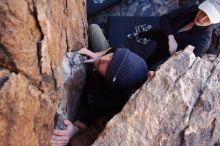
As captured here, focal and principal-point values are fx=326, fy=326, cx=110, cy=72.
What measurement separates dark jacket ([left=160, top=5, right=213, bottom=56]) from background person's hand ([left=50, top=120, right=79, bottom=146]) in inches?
36.5

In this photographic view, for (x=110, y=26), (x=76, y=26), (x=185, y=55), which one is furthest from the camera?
(x=110, y=26)

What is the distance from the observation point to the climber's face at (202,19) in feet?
6.15

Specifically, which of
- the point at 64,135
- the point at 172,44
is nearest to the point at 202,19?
the point at 172,44

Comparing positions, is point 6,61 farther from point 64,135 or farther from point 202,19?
point 202,19

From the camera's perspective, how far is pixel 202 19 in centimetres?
190

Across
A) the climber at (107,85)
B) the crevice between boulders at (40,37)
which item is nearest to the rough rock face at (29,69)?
the crevice between boulders at (40,37)

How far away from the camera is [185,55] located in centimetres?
146

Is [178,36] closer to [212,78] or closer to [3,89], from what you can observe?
[212,78]

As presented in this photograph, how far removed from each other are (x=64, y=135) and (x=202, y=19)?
1.07 m

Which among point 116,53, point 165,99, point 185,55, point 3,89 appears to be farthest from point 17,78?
point 185,55

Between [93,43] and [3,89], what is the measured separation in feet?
3.37

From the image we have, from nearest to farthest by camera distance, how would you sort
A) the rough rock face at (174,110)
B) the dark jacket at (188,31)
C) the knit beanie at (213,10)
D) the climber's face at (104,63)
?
the rough rock face at (174,110)
the climber's face at (104,63)
the knit beanie at (213,10)
the dark jacket at (188,31)

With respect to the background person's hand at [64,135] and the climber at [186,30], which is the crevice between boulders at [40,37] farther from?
the climber at [186,30]

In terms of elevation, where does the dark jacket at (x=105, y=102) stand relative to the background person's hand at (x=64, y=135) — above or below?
above
